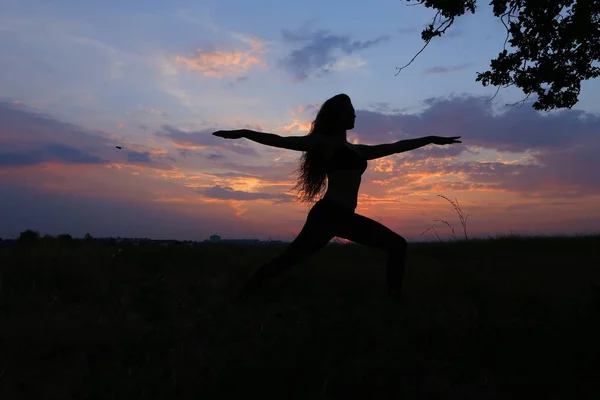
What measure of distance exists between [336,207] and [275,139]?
3.62 ft

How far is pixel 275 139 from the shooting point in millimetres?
5445

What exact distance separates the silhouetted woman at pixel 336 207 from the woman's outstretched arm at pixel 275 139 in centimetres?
1

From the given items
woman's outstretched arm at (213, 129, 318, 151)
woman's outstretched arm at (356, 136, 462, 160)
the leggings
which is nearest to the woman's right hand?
A: woman's outstretched arm at (213, 129, 318, 151)

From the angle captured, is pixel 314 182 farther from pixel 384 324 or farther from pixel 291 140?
pixel 384 324

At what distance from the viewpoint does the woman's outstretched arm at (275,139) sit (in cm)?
523

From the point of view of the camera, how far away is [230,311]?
561 cm

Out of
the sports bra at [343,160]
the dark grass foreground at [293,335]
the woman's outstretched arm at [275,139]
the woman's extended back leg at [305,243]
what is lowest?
the dark grass foreground at [293,335]

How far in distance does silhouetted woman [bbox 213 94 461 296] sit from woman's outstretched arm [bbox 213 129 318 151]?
0.05ft

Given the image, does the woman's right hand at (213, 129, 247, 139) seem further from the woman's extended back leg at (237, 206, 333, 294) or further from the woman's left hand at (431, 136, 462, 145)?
the woman's left hand at (431, 136, 462, 145)

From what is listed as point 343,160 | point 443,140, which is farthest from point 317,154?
point 443,140

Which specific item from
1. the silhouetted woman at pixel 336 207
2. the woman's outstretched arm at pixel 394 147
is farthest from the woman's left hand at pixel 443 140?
the silhouetted woman at pixel 336 207

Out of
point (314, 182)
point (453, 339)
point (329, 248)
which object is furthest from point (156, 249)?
point (453, 339)

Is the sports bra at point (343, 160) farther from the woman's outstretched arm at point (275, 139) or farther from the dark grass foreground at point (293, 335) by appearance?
the dark grass foreground at point (293, 335)

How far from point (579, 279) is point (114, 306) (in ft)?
22.5
